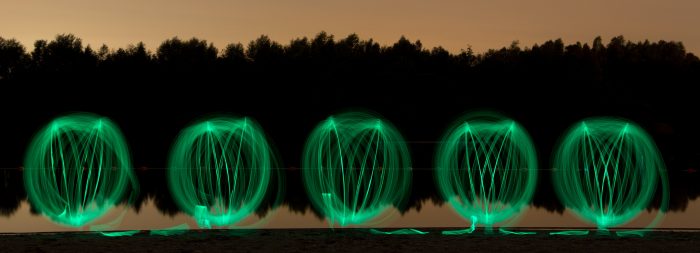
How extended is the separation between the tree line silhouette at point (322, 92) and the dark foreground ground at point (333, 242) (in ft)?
99.6

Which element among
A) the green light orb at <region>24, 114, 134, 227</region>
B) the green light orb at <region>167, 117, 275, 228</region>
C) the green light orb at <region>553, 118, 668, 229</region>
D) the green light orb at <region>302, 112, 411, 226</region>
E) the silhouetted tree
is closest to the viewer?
the green light orb at <region>167, 117, 275, 228</region>

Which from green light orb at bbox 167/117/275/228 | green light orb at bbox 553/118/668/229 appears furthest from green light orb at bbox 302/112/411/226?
green light orb at bbox 553/118/668/229

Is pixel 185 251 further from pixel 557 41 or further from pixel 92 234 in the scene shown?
pixel 557 41

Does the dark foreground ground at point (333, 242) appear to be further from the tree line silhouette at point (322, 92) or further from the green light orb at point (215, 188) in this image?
the tree line silhouette at point (322, 92)

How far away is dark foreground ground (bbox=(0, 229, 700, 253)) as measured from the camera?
13.2 meters

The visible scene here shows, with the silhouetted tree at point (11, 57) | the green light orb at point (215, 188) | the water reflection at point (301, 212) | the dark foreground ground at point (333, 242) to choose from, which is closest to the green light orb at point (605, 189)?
the water reflection at point (301, 212)

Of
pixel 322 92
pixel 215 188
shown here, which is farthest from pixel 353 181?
pixel 322 92

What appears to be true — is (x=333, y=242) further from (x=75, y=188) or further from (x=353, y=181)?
(x=75, y=188)

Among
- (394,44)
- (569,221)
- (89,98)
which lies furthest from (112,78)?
(569,221)

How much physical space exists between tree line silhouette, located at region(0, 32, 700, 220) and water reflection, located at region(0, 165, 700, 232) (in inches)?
667

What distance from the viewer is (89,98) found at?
6341 cm

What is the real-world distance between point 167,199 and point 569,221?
36.6ft

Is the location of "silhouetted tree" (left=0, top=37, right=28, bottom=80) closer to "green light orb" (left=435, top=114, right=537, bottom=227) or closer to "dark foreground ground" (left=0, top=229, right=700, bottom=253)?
"green light orb" (left=435, top=114, right=537, bottom=227)

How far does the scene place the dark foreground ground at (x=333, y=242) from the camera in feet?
43.3
